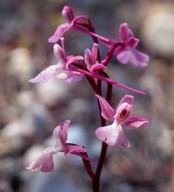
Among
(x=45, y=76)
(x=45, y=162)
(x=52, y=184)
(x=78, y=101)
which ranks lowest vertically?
(x=78, y=101)

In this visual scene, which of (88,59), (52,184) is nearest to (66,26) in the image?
(88,59)

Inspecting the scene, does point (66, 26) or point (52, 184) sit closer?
point (66, 26)

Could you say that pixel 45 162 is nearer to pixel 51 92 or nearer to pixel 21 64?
pixel 51 92

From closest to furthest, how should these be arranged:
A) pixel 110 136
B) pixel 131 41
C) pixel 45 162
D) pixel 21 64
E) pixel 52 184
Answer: pixel 110 136
pixel 45 162
pixel 131 41
pixel 52 184
pixel 21 64

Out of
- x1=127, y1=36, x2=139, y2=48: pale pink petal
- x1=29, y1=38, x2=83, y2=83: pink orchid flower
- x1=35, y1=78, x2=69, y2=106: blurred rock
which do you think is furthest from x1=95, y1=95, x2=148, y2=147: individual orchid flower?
x1=35, y1=78, x2=69, y2=106: blurred rock

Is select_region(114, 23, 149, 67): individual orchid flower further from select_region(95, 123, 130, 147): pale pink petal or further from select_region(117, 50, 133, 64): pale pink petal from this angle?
select_region(95, 123, 130, 147): pale pink petal
